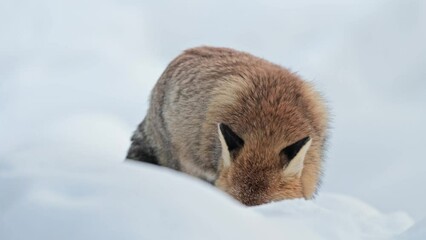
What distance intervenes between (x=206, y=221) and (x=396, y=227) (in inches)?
87.3

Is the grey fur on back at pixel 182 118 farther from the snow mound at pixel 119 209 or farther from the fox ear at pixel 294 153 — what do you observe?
the snow mound at pixel 119 209

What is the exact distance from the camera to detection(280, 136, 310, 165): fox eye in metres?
8.90

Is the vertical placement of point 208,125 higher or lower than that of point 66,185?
lower

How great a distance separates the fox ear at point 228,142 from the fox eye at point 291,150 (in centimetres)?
59

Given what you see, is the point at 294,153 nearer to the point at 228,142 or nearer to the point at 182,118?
the point at 228,142

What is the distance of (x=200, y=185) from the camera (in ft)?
16.4

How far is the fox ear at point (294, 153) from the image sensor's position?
8891 millimetres

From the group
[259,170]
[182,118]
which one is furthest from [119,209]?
[182,118]

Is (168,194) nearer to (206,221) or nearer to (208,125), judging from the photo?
(206,221)

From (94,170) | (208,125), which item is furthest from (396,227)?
(208,125)

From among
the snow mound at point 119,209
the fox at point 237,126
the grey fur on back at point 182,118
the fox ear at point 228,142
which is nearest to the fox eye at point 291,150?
the fox at point 237,126

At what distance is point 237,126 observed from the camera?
390 inches

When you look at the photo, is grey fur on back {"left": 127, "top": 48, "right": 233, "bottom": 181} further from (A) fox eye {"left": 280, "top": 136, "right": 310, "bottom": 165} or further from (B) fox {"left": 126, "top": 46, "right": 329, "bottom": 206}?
(A) fox eye {"left": 280, "top": 136, "right": 310, "bottom": 165}

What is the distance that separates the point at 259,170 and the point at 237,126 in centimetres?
131
